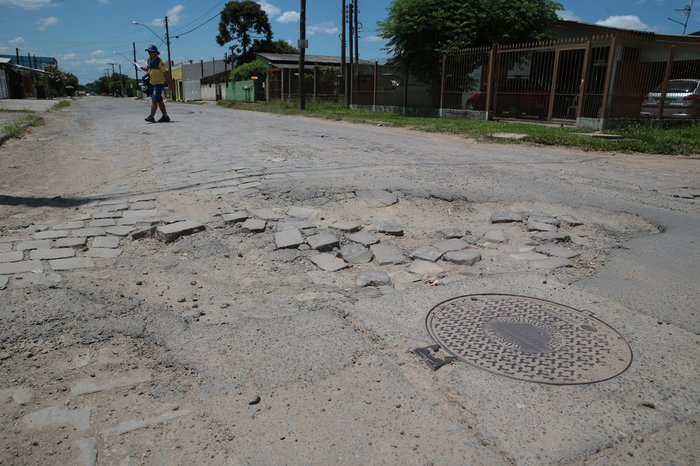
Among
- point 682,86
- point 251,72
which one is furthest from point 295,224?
point 251,72

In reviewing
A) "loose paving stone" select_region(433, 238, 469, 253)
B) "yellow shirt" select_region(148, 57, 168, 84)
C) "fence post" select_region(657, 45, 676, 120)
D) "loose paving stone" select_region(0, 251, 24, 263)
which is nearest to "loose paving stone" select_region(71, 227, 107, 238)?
"loose paving stone" select_region(0, 251, 24, 263)

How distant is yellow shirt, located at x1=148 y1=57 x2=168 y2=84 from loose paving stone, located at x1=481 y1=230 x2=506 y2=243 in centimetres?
1128

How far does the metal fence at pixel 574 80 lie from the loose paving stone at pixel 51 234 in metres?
13.7

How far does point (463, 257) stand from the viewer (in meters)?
3.90

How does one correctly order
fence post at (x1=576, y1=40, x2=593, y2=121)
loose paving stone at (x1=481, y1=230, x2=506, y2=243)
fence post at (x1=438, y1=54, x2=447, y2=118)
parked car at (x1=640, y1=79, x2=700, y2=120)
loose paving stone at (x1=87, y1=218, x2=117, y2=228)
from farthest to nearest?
fence post at (x1=438, y1=54, x2=447, y2=118) → parked car at (x1=640, y1=79, x2=700, y2=120) → fence post at (x1=576, y1=40, x2=593, y2=121) → loose paving stone at (x1=87, y1=218, x2=117, y2=228) → loose paving stone at (x1=481, y1=230, x2=506, y2=243)

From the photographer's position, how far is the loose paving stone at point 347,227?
443 cm

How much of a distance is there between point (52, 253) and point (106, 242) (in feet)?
1.37

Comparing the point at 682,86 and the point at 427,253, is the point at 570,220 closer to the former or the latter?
the point at 427,253

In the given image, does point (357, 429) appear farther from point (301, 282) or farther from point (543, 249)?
point (543, 249)

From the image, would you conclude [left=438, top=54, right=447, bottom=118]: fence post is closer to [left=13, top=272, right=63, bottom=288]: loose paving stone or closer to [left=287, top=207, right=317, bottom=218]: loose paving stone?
[left=287, top=207, right=317, bottom=218]: loose paving stone

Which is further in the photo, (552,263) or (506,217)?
(506,217)

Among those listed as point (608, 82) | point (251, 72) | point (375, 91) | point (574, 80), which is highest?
point (251, 72)

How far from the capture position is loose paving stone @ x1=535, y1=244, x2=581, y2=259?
4.00 m

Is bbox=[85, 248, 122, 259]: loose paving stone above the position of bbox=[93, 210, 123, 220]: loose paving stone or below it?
below
